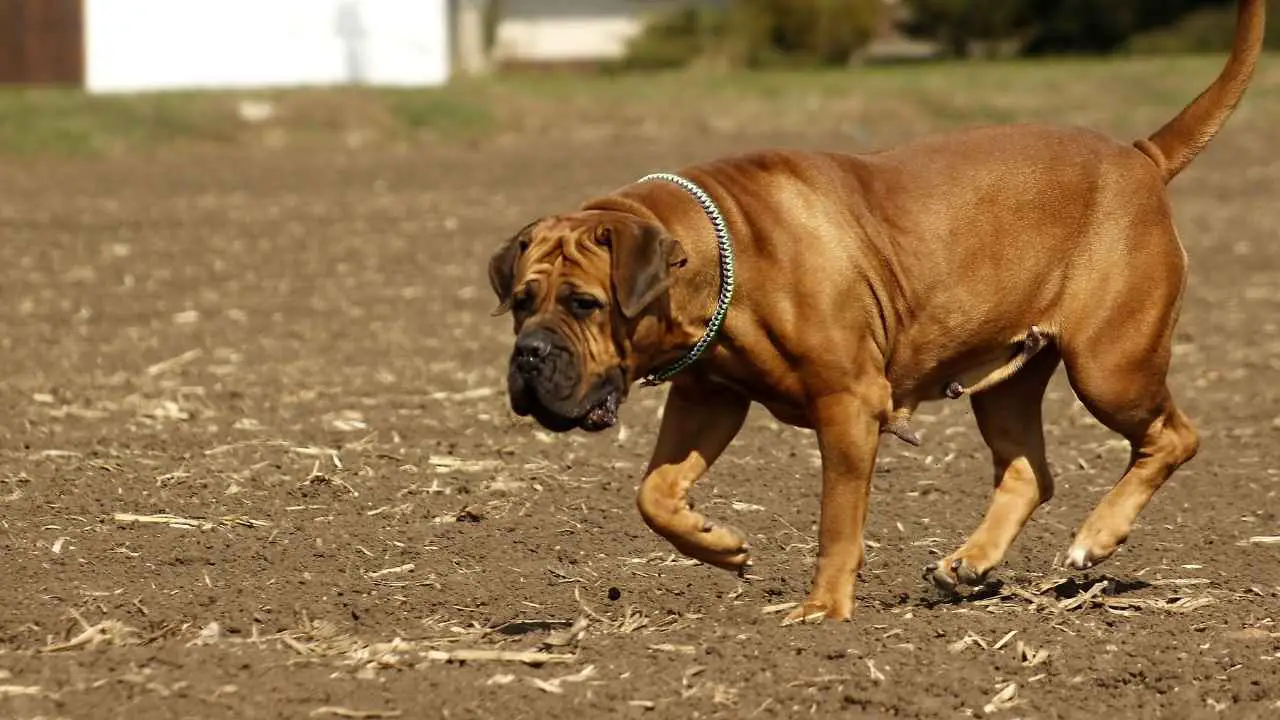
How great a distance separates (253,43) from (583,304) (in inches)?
1051

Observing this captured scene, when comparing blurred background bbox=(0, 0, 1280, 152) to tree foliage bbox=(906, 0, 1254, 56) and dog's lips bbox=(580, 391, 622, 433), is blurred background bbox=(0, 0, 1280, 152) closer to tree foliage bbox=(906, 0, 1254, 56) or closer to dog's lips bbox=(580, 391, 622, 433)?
tree foliage bbox=(906, 0, 1254, 56)

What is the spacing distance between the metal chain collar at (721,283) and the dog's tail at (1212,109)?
1.97 m

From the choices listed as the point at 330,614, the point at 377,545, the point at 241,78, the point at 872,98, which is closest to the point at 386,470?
the point at 377,545

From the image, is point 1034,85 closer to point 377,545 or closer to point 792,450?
point 792,450

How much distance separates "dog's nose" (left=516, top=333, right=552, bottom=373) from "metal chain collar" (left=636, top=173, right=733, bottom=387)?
61 cm

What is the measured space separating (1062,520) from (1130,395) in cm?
122

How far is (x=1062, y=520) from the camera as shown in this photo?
26.7ft

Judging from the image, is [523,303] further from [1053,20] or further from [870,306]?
[1053,20]

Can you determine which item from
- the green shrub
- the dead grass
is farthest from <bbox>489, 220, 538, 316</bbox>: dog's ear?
the green shrub

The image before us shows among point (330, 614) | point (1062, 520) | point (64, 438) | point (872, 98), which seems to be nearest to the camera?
point (330, 614)

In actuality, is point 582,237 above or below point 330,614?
above

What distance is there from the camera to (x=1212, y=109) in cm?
746

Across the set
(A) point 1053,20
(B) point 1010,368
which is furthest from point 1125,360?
(A) point 1053,20

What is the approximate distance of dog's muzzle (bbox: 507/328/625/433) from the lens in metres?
5.74
